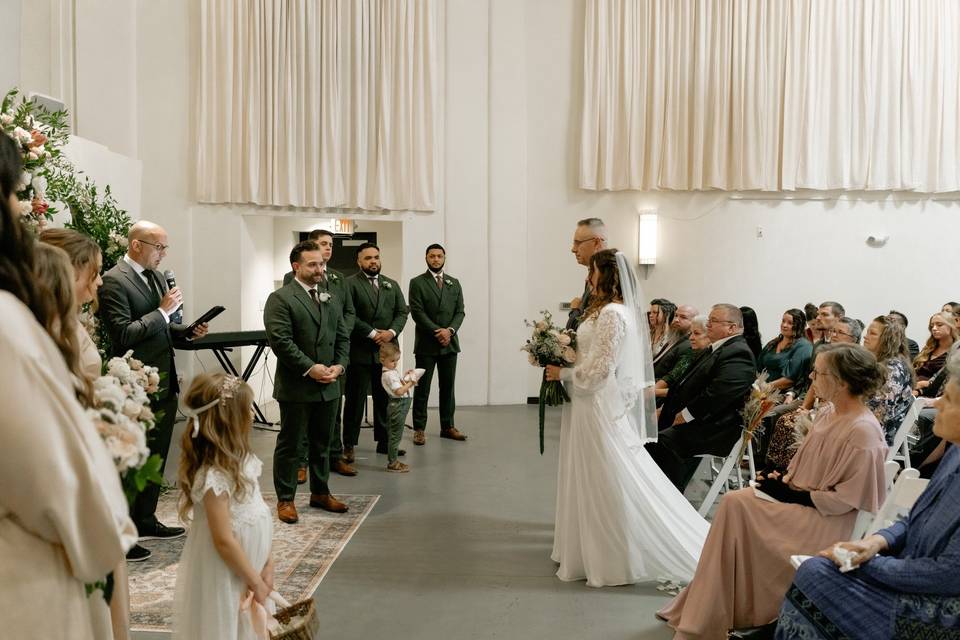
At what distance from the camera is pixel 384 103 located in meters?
10.2

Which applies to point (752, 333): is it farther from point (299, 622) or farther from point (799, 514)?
point (299, 622)

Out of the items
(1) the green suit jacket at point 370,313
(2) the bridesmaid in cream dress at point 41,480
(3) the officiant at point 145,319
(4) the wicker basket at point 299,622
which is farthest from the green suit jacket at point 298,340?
(2) the bridesmaid in cream dress at point 41,480

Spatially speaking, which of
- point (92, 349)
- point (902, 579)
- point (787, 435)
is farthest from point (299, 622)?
point (787, 435)

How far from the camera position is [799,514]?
3773 millimetres

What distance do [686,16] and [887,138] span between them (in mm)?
2856

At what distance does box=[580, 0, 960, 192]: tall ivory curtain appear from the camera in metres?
10.3

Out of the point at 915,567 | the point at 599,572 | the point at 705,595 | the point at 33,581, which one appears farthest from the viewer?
the point at 599,572

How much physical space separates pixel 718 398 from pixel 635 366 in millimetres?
952

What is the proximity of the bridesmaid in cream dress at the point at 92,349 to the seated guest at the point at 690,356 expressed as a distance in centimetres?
385

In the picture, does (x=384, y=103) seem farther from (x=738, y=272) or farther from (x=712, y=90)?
(x=738, y=272)

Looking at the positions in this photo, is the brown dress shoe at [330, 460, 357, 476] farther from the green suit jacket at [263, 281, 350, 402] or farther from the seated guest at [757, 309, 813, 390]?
the seated guest at [757, 309, 813, 390]

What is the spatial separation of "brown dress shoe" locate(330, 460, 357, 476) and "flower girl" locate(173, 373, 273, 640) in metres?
3.83

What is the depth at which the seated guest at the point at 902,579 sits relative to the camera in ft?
9.16

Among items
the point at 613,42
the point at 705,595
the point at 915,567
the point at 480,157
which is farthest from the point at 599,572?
the point at 613,42
